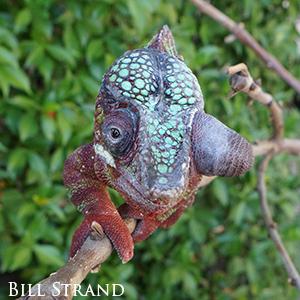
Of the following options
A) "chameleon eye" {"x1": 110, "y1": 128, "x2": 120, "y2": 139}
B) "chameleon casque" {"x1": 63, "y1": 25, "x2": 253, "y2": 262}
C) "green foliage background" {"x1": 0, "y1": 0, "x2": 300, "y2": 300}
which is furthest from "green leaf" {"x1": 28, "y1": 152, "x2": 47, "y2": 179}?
"chameleon eye" {"x1": 110, "y1": 128, "x2": 120, "y2": 139}

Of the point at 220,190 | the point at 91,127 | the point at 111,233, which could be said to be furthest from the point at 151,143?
the point at 220,190

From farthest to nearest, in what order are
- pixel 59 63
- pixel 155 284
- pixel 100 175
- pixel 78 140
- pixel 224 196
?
pixel 155 284 → pixel 224 196 → pixel 59 63 → pixel 78 140 → pixel 100 175

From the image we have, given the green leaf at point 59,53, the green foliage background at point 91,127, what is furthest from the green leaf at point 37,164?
the green leaf at point 59,53

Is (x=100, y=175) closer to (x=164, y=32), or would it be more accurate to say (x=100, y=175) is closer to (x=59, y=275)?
(x=59, y=275)

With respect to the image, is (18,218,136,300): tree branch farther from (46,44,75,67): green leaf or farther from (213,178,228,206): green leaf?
(213,178,228,206): green leaf

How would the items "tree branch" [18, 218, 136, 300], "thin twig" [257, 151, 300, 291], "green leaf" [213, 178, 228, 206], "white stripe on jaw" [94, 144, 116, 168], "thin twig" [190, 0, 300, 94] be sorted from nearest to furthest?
"tree branch" [18, 218, 136, 300]
"white stripe on jaw" [94, 144, 116, 168]
"thin twig" [257, 151, 300, 291]
"thin twig" [190, 0, 300, 94]
"green leaf" [213, 178, 228, 206]

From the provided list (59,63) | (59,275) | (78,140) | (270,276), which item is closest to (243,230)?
(270,276)

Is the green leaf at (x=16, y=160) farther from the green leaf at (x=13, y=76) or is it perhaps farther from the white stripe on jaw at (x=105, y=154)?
the white stripe on jaw at (x=105, y=154)
